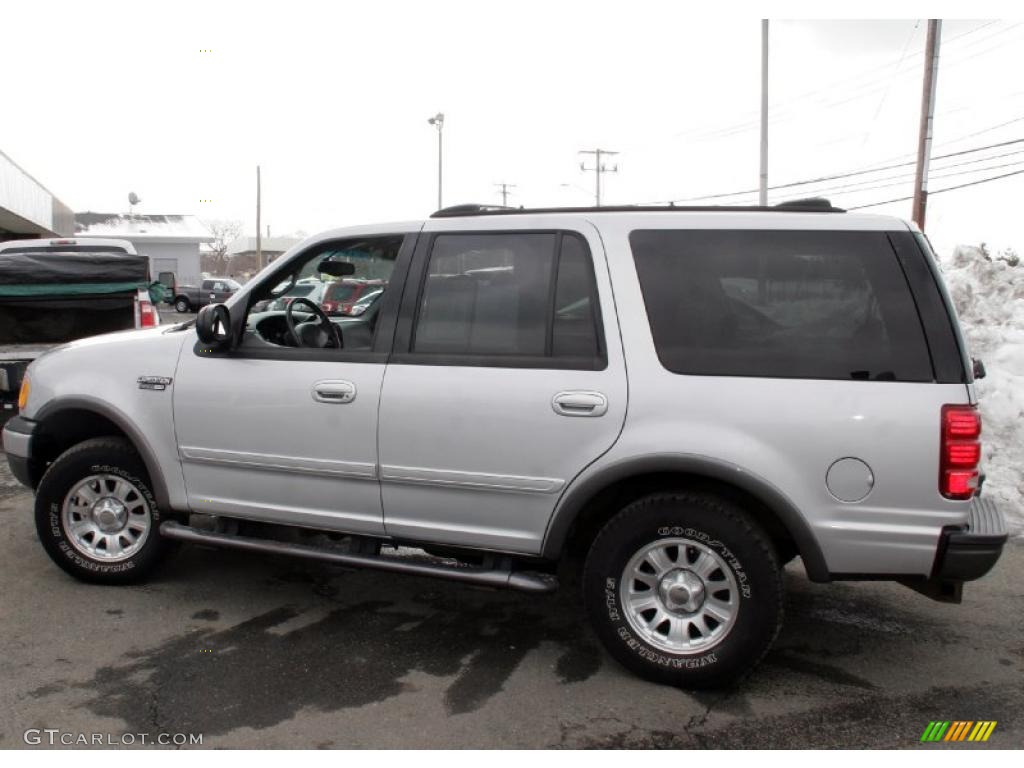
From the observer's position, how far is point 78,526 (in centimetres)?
470

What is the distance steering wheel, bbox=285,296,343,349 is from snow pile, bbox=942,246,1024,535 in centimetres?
465

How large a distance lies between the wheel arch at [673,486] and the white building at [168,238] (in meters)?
50.5

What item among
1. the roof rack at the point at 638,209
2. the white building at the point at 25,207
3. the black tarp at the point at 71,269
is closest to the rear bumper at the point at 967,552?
the roof rack at the point at 638,209

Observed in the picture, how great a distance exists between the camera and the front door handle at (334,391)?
4.01 metres

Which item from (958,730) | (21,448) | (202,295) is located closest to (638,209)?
(958,730)

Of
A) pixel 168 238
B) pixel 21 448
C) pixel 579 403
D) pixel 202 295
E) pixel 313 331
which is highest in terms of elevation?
pixel 168 238

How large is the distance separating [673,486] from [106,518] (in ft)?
10.1

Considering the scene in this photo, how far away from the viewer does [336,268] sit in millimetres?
4574

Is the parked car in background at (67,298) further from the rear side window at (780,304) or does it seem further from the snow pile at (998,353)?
the snow pile at (998,353)

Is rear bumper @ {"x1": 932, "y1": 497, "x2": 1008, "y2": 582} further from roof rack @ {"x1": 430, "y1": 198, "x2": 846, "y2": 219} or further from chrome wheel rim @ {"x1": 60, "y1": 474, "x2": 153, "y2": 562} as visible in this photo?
chrome wheel rim @ {"x1": 60, "y1": 474, "x2": 153, "y2": 562}

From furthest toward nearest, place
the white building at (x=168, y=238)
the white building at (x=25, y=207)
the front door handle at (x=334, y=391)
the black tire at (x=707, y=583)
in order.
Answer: the white building at (x=168, y=238) < the white building at (x=25, y=207) < the front door handle at (x=334, y=391) < the black tire at (x=707, y=583)

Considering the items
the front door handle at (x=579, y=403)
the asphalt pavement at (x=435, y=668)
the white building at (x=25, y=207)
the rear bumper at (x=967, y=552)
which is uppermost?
the white building at (x=25, y=207)

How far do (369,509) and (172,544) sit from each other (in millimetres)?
1403

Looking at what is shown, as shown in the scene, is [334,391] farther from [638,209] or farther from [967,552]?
[967,552]
